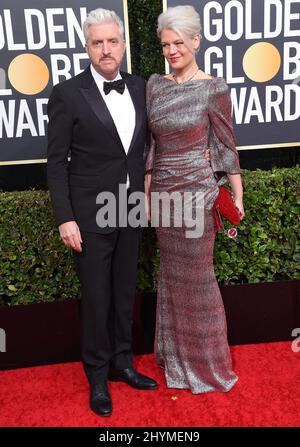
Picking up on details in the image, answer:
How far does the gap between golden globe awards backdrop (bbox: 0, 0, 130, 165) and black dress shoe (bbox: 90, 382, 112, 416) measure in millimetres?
1572

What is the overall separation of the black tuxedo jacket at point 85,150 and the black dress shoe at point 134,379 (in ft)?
3.17

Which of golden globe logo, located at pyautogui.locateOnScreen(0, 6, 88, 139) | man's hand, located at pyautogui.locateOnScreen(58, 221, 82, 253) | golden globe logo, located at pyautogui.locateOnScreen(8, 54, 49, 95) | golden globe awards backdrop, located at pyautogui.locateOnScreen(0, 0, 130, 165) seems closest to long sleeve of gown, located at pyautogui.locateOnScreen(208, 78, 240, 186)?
man's hand, located at pyautogui.locateOnScreen(58, 221, 82, 253)

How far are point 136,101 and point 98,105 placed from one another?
0.23 meters

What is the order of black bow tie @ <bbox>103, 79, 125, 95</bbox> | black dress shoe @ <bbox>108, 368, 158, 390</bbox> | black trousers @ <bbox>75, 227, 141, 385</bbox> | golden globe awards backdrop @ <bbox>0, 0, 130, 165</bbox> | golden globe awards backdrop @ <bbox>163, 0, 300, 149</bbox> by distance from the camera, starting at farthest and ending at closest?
1. golden globe awards backdrop @ <bbox>163, 0, 300, 149</bbox>
2. golden globe awards backdrop @ <bbox>0, 0, 130, 165</bbox>
3. black dress shoe @ <bbox>108, 368, 158, 390</bbox>
4. black trousers @ <bbox>75, 227, 141, 385</bbox>
5. black bow tie @ <bbox>103, 79, 125, 95</bbox>

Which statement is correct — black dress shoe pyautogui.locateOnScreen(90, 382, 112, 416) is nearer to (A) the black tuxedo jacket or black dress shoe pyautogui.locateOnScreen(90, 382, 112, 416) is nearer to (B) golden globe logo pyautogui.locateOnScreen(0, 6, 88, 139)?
(A) the black tuxedo jacket

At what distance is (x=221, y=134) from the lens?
2.53m

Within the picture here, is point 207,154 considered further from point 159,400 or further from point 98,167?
point 159,400

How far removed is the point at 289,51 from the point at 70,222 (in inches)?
78.0

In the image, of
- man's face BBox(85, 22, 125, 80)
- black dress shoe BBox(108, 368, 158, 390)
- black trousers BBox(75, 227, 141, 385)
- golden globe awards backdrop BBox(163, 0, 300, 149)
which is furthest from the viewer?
golden globe awards backdrop BBox(163, 0, 300, 149)

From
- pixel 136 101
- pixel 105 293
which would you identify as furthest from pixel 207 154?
pixel 105 293

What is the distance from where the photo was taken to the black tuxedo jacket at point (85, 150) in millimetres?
2359

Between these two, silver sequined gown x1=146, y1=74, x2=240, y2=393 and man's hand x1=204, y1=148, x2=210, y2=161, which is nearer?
silver sequined gown x1=146, y1=74, x2=240, y2=393

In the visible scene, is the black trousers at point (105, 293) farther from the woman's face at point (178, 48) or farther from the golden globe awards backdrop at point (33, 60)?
the golden globe awards backdrop at point (33, 60)

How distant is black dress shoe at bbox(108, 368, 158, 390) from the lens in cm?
288
